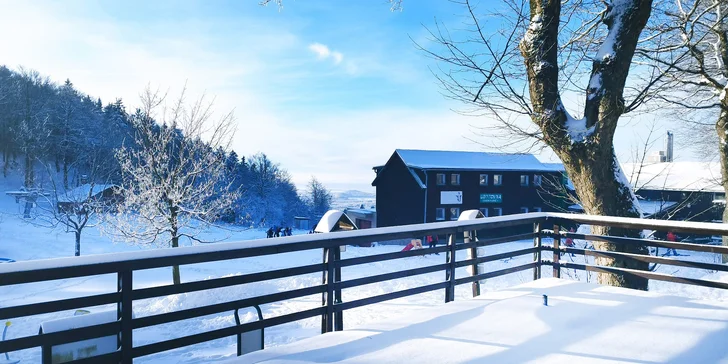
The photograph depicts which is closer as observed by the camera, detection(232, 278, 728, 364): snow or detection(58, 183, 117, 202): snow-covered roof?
detection(232, 278, 728, 364): snow

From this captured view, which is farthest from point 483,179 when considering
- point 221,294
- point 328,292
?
point 328,292

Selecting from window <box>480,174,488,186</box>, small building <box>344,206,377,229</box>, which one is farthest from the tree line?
window <box>480,174,488,186</box>

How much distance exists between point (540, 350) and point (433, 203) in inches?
1004

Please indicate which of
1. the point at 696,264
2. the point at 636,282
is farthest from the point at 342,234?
the point at 636,282

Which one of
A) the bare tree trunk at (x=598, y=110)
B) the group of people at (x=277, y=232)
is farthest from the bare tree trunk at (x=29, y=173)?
the bare tree trunk at (x=598, y=110)

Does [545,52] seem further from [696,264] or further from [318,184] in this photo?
[318,184]

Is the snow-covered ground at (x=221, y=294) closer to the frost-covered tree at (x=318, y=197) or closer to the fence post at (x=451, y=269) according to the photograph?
the fence post at (x=451, y=269)

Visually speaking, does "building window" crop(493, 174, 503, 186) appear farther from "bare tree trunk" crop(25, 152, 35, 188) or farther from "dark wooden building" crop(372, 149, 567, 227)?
"bare tree trunk" crop(25, 152, 35, 188)

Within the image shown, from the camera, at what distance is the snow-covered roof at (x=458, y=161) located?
2866cm

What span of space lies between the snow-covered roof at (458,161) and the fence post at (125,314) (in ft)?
84.7

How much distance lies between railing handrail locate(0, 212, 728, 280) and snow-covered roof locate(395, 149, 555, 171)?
23.3 meters

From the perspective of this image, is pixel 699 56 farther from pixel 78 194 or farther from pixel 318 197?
pixel 318 197

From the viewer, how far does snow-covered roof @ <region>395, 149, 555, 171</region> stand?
2866 centimetres

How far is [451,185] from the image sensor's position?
28.9 m
